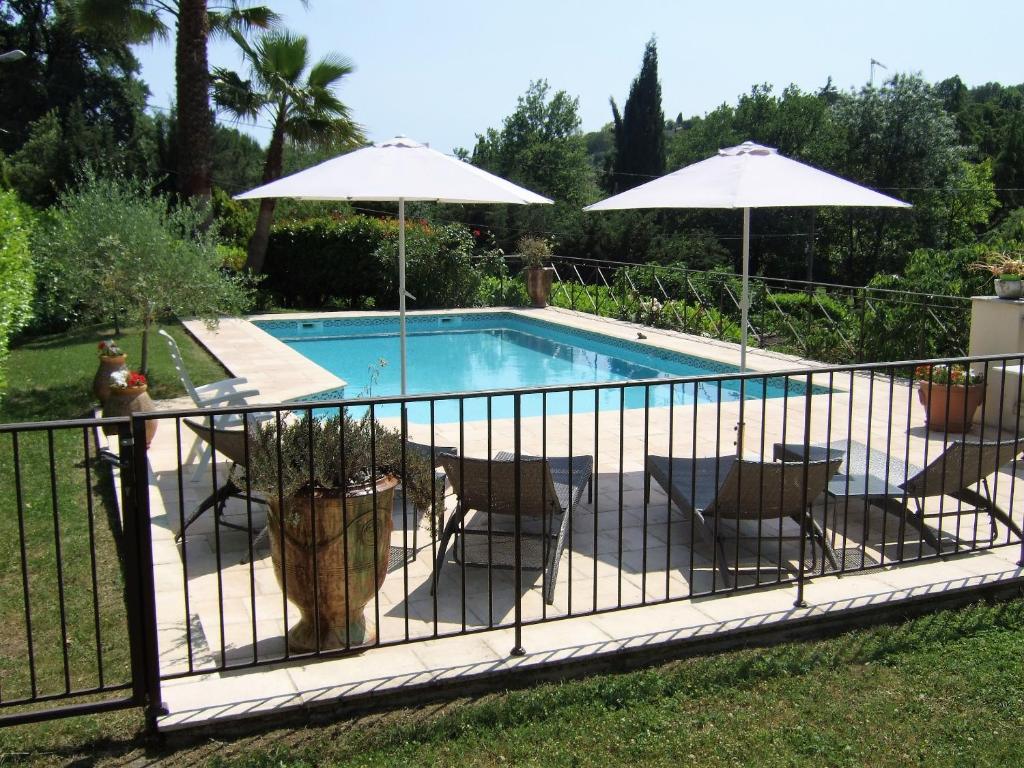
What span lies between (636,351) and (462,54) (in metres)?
6.75

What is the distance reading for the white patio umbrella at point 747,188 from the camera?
6.26 m

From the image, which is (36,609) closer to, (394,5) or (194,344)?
(394,5)

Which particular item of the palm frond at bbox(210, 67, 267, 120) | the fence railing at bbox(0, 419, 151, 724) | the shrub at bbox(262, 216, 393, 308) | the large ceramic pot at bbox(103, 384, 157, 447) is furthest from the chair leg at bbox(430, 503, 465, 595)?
the palm frond at bbox(210, 67, 267, 120)

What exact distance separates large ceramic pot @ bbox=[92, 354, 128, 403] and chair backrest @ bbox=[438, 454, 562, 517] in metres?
5.32

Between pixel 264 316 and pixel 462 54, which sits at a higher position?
pixel 462 54

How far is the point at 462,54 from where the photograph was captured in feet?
56.0

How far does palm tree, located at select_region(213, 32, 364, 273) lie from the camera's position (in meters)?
18.5

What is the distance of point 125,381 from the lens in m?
8.03

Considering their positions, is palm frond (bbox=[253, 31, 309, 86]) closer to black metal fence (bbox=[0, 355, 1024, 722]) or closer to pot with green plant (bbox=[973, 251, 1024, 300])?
black metal fence (bbox=[0, 355, 1024, 722])

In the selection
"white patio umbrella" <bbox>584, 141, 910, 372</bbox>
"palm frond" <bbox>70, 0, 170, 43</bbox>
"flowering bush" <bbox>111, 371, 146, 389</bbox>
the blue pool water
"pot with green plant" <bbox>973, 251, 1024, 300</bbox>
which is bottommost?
the blue pool water

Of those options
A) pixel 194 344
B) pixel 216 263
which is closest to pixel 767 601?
pixel 216 263

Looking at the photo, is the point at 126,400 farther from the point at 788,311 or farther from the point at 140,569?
the point at 788,311

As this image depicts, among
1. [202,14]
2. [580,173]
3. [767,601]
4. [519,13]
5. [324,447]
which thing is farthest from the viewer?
[580,173]

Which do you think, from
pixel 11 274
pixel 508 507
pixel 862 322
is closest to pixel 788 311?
pixel 862 322
